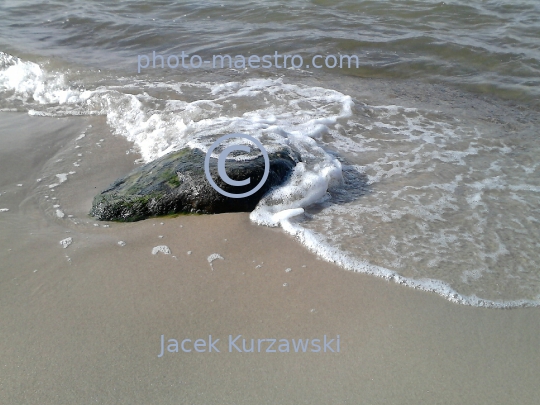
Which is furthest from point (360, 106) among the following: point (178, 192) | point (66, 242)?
point (66, 242)

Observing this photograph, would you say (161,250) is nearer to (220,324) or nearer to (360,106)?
→ (220,324)

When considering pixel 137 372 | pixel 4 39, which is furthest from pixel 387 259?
pixel 4 39

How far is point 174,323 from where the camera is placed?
93.0 inches

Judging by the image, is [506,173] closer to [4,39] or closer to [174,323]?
[174,323]

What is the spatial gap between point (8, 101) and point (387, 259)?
4972 mm

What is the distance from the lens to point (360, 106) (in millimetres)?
5500

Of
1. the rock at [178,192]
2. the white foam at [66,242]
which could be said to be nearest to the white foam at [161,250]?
the rock at [178,192]

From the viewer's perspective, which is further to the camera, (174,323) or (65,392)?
(174,323)

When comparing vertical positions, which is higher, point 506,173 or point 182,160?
point 182,160

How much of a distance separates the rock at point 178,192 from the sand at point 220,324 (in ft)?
0.31

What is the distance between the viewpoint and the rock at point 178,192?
3.25 meters

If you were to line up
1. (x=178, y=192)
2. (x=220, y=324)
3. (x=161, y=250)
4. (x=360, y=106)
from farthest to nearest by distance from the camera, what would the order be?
(x=360, y=106)
(x=178, y=192)
(x=161, y=250)
(x=220, y=324)

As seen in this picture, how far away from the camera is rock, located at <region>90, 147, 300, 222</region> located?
325 cm

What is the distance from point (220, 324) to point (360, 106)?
12.4ft
